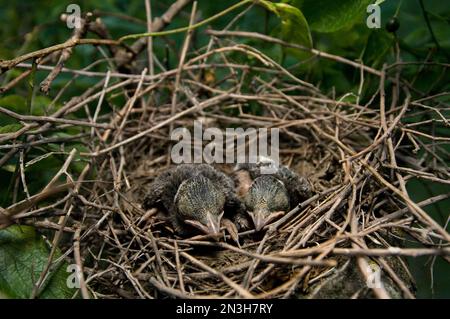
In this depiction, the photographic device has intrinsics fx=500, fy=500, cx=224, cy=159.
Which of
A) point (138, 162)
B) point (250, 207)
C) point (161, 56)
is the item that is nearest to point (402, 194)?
point (250, 207)

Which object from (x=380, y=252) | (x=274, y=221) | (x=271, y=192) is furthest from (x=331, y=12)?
(x=380, y=252)

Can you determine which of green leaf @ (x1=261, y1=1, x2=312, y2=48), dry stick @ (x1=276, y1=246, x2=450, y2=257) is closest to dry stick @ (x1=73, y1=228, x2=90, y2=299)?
dry stick @ (x1=276, y1=246, x2=450, y2=257)

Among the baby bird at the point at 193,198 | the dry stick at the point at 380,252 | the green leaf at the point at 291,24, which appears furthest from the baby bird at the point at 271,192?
the green leaf at the point at 291,24

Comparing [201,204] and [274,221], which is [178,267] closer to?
[201,204]

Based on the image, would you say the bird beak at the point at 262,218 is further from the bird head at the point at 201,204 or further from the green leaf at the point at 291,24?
the green leaf at the point at 291,24

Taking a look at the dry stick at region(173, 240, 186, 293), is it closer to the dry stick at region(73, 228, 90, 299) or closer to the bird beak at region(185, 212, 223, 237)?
the bird beak at region(185, 212, 223, 237)

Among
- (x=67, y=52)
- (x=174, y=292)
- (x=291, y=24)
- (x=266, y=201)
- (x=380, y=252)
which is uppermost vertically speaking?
(x=291, y=24)
